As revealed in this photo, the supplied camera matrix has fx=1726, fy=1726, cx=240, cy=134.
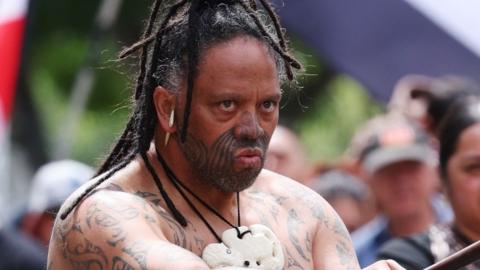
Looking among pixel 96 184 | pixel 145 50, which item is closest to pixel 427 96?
pixel 145 50

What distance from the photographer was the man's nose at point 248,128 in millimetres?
5227

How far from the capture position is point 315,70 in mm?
16281

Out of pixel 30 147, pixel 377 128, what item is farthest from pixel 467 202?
pixel 30 147

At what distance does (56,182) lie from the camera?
957 cm

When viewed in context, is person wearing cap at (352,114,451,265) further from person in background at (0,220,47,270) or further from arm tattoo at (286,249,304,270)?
arm tattoo at (286,249,304,270)

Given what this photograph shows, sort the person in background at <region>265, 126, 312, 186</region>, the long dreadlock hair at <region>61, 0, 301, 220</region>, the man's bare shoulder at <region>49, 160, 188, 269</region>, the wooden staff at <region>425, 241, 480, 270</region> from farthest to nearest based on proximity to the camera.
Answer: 1. the person in background at <region>265, 126, 312, 186</region>
2. the long dreadlock hair at <region>61, 0, 301, 220</region>
3. the man's bare shoulder at <region>49, 160, 188, 269</region>
4. the wooden staff at <region>425, 241, 480, 270</region>

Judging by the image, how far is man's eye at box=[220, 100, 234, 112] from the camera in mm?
5238

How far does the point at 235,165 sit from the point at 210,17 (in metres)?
0.47

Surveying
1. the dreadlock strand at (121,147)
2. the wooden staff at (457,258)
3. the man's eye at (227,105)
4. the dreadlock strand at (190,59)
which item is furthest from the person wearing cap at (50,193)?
the wooden staff at (457,258)

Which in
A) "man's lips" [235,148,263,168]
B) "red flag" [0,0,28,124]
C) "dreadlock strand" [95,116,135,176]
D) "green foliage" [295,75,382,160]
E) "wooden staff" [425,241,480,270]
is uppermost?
"man's lips" [235,148,263,168]

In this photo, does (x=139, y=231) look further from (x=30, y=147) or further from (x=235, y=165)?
(x=30, y=147)

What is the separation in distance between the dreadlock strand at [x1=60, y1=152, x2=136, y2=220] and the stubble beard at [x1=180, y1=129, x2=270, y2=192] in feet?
0.68

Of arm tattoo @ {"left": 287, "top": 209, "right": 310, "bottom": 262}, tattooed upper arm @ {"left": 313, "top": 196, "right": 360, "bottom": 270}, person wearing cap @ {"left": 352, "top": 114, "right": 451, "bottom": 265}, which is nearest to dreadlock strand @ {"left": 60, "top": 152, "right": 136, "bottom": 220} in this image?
arm tattoo @ {"left": 287, "top": 209, "right": 310, "bottom": 262}

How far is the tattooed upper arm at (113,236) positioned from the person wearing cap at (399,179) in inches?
148
